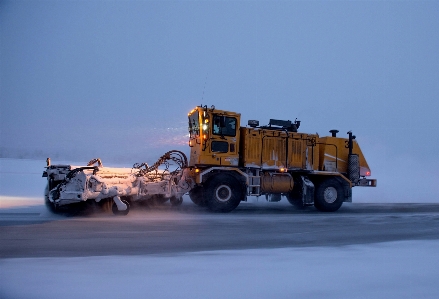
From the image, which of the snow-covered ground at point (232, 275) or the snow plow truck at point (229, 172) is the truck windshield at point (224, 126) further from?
the snow-covered ground at point (232, 275)

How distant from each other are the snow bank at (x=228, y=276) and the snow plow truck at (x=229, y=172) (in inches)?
213

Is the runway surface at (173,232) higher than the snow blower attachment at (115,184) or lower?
lower

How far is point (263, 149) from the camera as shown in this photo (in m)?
14.3

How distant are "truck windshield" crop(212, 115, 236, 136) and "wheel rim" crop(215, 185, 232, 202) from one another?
6.34 feet

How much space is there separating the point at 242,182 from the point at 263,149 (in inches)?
62.5

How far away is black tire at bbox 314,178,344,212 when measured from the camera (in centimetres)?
1497

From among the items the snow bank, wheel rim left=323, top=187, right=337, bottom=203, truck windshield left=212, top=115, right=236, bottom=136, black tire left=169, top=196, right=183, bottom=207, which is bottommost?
the snow bank

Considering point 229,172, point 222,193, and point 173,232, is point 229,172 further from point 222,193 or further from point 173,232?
point 173,232

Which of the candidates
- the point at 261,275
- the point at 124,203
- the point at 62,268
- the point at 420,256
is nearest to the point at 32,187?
the point at 124,203

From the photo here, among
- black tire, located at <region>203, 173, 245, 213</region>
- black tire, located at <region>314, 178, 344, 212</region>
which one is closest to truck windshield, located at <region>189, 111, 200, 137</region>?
black tire, located at <region>203, 173, 245, 213</region>

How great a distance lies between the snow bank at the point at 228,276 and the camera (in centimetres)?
478

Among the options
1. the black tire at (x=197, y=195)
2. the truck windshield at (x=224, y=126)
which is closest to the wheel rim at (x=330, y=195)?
the truck windshield at (x=224, y=126)

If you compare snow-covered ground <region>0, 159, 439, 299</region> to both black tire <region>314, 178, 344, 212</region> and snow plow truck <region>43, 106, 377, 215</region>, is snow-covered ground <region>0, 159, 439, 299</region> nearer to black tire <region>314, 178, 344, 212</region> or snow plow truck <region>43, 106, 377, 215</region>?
snow plow truck <region>43, 106, 377, 215</region>

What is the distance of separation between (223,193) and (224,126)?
2.40 metres
